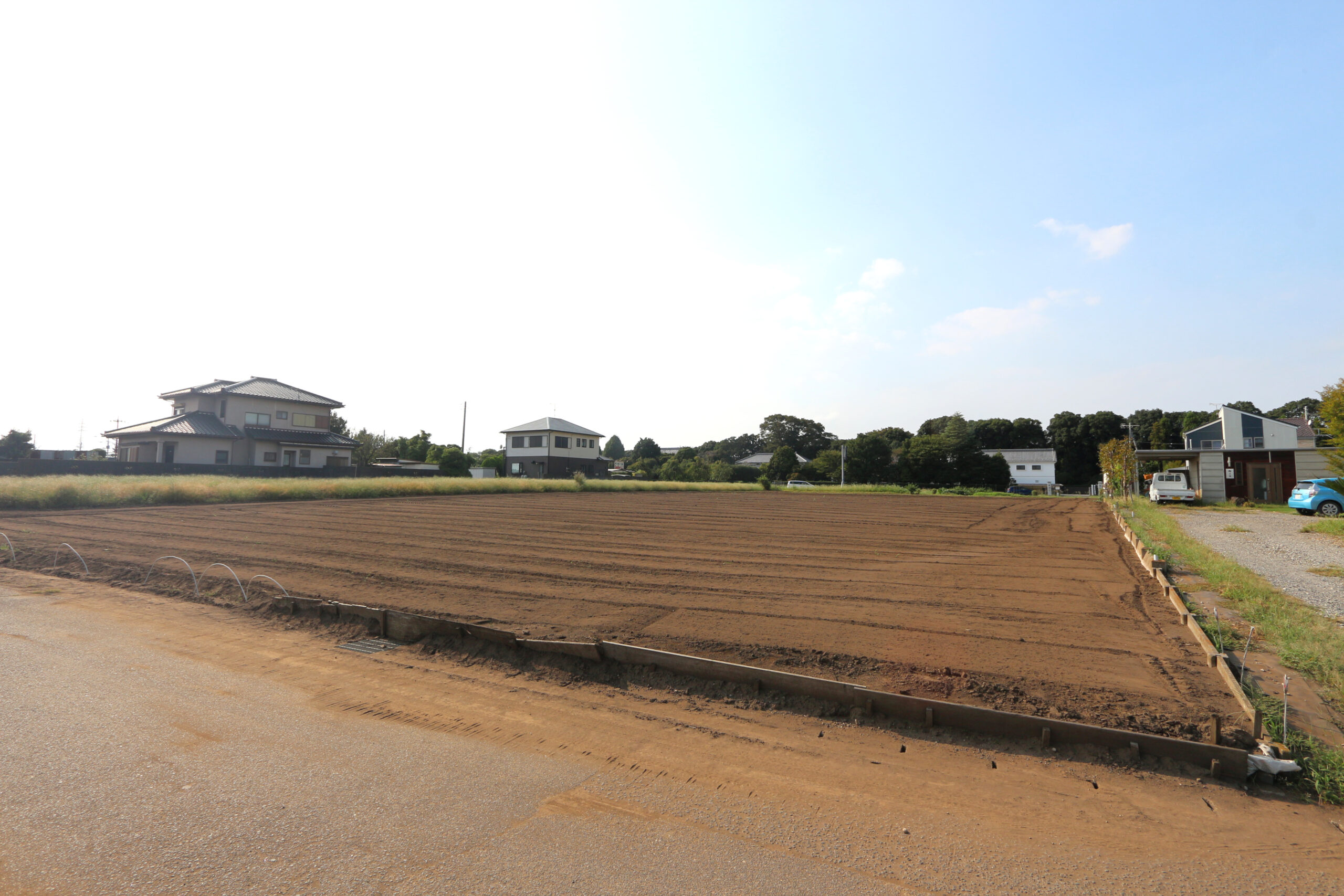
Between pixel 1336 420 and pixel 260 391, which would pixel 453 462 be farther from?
pixel 1336 420

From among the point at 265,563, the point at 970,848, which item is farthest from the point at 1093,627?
the point at 265,563

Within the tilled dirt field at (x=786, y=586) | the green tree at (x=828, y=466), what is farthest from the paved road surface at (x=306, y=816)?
the green tree at (x=828, y=466)

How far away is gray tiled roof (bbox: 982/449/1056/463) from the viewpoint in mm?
67000

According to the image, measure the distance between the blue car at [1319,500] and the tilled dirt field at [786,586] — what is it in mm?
7058

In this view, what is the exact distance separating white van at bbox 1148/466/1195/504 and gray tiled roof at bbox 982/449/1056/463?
1574 inches

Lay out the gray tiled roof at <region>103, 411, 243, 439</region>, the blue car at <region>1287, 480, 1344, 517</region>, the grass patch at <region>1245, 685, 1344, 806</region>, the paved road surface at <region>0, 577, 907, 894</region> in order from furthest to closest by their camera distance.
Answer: the gray tiled roof at <region>103, 411, 243, 439</region> < the blue car at <region>1287, 480, 1344, 517</region> < the grass patch at <region>1245, 685, 1344, 806</region> < the paved road surface at <region>0, 577, 907, 894</region>

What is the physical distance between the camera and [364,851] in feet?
9.43

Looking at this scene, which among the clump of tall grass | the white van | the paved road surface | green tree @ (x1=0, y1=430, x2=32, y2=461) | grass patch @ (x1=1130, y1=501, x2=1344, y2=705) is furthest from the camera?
green tree @ (x1=0, y1=430, x2=32, y2=461)

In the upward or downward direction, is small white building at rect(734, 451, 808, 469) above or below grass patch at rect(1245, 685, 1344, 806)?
above

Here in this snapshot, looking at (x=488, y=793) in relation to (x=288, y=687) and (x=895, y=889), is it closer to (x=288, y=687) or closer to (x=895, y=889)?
(x=895, y=889)

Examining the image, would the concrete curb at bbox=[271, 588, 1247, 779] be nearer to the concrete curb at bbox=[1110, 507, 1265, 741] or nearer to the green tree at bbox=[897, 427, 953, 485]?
the concrete curb at bbox=[1110, 507, 1265, 741]

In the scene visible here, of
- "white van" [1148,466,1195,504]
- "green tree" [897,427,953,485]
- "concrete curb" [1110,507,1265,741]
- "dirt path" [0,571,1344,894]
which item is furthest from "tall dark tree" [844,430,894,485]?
"dirt path" [0,571,1344,894]

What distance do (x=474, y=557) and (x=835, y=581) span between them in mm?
6285

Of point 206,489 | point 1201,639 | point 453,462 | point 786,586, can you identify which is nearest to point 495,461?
point 453,462
